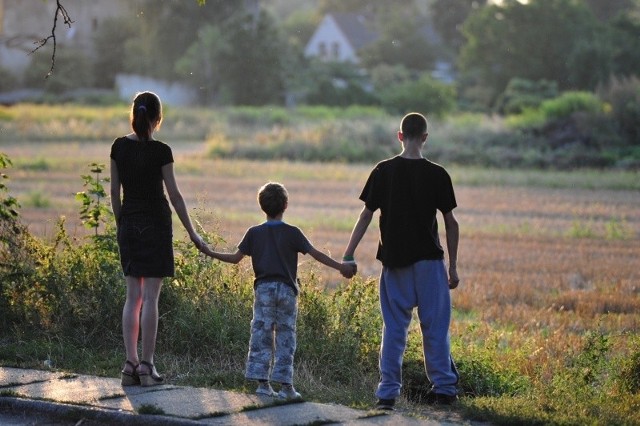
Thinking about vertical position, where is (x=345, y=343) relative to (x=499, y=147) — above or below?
below

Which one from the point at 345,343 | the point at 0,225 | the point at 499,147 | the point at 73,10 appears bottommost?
the point at 345,343

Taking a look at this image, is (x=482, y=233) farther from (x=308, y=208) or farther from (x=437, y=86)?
(x=437, y=86)

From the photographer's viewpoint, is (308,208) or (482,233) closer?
(482,233)

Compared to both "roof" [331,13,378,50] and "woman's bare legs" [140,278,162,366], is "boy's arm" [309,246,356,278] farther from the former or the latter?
"roof" [331,13,378,50]

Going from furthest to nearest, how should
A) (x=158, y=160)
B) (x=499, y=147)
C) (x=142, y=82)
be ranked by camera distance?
(x=142, y=82) → (x=499, y=147) → (x=158, y=160)

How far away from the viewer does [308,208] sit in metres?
32.9

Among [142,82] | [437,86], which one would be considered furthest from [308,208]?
[142,82]

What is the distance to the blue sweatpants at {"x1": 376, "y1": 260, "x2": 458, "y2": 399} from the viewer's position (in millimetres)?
7984

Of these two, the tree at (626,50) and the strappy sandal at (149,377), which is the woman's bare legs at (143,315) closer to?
the strappy sandal at (149,377)

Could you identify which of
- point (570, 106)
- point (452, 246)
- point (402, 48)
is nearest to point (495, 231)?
point (452, 246)

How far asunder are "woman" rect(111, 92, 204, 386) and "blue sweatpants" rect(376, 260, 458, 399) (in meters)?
1.45

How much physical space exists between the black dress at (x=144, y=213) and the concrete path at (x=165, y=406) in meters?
0.80

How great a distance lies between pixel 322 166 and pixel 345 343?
3928 cm

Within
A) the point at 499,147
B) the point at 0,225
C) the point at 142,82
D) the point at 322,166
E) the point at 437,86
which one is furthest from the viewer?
the point at 142,82
